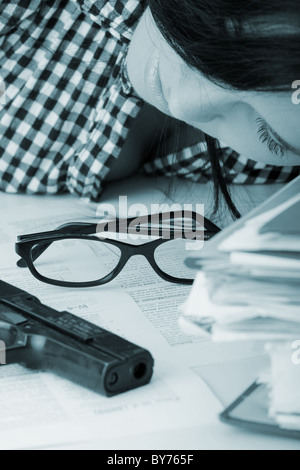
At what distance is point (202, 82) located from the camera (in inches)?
21.2

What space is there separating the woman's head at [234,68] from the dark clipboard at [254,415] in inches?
7.3

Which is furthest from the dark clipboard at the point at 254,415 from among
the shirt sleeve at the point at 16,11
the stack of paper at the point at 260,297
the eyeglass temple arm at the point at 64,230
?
the shirt sleeve at the point at 16,11

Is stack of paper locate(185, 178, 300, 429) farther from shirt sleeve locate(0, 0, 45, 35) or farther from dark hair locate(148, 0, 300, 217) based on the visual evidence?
shirt sleeve locate(0, 0, 45, 35)

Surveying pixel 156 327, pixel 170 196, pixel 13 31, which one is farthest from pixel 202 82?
pixel 13 31

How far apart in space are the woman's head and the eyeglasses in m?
0.12

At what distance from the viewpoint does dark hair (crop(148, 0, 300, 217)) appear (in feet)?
1.46

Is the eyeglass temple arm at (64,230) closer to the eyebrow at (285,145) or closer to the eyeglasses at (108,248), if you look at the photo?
the eyeglasses at (108,248)

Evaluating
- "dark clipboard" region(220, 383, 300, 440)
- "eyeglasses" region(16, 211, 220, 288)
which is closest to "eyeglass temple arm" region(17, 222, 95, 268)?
"eyeglasses" region(16, 211, 220, 288)

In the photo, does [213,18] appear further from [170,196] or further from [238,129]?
[170,196]

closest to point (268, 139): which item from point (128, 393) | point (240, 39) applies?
point (240, 39)

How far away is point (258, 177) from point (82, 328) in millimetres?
490

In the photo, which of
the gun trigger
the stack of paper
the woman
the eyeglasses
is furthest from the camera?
the woman

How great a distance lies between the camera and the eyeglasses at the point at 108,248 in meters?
0.65

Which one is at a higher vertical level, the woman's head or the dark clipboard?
the woman's head
